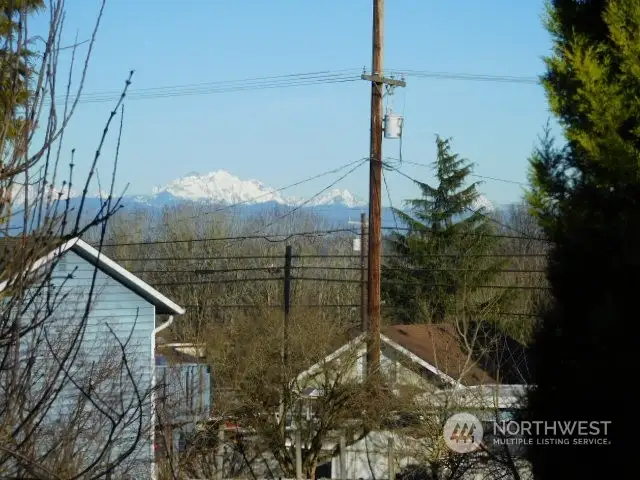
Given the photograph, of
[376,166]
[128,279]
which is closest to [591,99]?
[376,166]

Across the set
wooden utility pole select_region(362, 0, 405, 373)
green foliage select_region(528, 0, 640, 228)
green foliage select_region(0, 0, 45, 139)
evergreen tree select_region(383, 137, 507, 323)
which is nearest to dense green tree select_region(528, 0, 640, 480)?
green foliage select_region(528, 0, 640, 228)

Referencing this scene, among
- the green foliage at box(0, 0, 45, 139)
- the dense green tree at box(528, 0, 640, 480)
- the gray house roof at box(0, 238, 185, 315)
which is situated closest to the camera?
the green foliage at box(0, 0, 45, 139)

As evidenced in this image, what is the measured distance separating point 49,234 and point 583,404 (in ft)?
10.8

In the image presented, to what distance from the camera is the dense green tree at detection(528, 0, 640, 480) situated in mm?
4594

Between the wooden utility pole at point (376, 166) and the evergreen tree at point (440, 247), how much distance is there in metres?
14.7

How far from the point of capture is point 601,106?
5227 millimetres

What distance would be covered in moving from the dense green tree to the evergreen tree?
25.8 metres

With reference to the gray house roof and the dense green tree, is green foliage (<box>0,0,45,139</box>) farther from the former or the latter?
the gray house roof

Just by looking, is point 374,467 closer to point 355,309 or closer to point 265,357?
point 265,357

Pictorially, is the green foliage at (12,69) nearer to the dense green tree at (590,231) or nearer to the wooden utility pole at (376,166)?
the dense green tree at (590,231)

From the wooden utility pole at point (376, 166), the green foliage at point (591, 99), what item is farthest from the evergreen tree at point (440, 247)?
the green foliage at point (591, 99)

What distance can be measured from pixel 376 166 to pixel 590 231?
1137cm

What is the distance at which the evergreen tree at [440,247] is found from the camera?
107 ft

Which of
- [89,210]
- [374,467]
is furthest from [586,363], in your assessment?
[374,467]
